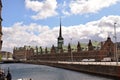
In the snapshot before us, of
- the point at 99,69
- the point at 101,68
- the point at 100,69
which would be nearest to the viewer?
the point at 101,68

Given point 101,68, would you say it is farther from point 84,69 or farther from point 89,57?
point 89,57

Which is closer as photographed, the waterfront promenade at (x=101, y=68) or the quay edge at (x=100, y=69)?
the quay edge at (x=100, y=69)

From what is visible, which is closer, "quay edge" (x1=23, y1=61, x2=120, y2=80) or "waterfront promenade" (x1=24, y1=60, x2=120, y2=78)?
"quay edge" (x1=23, y1=61, x2=120, y2=80)

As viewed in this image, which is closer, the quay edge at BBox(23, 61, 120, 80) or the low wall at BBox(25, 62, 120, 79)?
the quay edge at BBox(23, 61, 120, 80)

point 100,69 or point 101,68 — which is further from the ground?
point 101,68

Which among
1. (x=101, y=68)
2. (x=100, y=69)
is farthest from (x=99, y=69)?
(x=101, y=68)

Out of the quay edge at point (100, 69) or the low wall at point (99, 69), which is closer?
the quay edge at point (100, 69)

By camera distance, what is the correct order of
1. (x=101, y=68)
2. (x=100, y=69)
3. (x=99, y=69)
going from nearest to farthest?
1. (x=101, y=68)
2. (x=100, y=69)
3. (x=99, y=69)

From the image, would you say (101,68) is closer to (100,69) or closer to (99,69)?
(100,69)

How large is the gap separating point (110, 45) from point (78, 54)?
33.1 meters

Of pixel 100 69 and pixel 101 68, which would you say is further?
pixel 100 69

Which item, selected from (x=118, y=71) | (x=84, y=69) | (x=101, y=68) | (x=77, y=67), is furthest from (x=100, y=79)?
(x=77, y=67)

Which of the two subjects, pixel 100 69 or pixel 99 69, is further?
pixel 99 69

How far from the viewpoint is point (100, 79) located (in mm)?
74500
